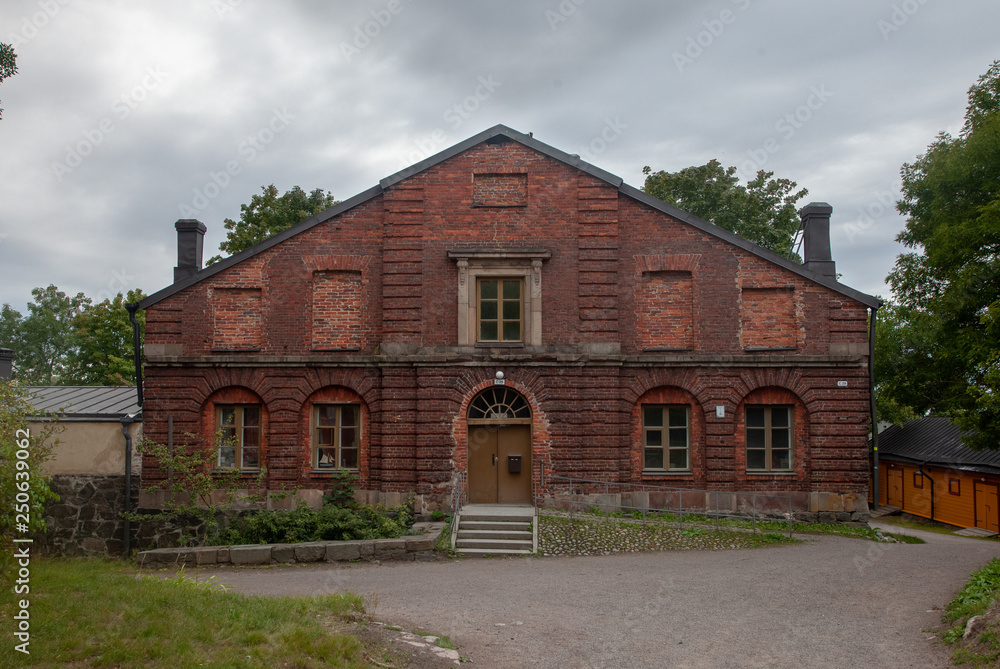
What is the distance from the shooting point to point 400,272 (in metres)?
19.3

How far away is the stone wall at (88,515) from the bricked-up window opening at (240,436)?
7.69ft

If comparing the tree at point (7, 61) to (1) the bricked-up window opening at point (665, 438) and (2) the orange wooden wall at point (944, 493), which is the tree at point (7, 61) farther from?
(2) the orange wooden wall at point (944, 493)

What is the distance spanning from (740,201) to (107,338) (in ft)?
101

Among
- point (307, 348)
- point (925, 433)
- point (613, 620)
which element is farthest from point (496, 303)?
point (925, 433)

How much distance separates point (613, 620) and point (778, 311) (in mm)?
11399

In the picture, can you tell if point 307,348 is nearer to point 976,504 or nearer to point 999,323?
point 999,323

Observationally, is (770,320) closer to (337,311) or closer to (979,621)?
(337,311)

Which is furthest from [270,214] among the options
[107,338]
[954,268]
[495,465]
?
[954,268]

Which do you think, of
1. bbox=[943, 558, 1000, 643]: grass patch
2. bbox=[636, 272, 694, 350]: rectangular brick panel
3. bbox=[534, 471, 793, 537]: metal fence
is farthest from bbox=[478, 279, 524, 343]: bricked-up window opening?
bbox=[943, 558, 1000, 643]: grass patch

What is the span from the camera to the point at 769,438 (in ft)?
63.9

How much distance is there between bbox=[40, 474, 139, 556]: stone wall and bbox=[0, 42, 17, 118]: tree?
1353cm

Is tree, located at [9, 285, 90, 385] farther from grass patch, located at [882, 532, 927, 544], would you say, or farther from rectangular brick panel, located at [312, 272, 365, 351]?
grass patch, located at [882, 532, 927, 544]

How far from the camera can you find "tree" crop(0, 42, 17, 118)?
796cm

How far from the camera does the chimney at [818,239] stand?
65.8ft
